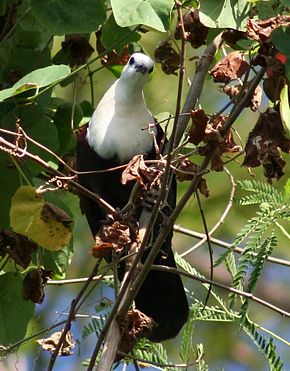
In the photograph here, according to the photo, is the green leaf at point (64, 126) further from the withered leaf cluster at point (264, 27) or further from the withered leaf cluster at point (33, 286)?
the withered leaf cluster at point (264, 27)

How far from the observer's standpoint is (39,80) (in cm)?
131

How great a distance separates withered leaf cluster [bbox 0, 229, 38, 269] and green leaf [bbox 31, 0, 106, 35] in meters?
0.28

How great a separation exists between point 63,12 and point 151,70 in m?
0.41

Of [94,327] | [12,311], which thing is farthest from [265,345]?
[12,311]

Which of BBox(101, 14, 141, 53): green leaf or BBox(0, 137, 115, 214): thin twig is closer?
BBox(0, 137, 115, 214): thin twig

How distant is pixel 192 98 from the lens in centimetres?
138

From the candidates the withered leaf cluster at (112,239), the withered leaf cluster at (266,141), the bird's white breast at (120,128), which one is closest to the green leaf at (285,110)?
the withered leaf cluster at (266,141)

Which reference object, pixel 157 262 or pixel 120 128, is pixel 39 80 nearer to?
pixel 120 128

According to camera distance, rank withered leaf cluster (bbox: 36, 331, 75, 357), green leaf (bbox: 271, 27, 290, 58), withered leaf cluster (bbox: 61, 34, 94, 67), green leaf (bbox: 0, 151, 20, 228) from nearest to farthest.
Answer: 1. green leaf (bbox: 271, 27, 290, 58)
2. withered leaf cluster (bbox: 36, 331, 75, 357)
3. green leaf (bbox: 0, 151, 20, 228)
4. withered leaf cluster (bbox: 61, 34, 94, 67)

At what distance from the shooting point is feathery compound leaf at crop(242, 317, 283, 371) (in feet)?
4.63

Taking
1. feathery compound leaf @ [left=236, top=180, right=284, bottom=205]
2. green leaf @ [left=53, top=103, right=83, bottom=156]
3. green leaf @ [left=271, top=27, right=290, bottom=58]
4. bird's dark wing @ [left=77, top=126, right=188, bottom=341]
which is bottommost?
bird's dark wing @ [left=77, top=126, right=188, bottom=341]

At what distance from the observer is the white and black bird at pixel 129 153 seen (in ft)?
5.70

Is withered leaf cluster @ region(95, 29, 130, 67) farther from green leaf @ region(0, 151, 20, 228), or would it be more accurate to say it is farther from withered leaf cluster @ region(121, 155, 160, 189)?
withered leaf cluster @ region(121, 155, 160, 189)

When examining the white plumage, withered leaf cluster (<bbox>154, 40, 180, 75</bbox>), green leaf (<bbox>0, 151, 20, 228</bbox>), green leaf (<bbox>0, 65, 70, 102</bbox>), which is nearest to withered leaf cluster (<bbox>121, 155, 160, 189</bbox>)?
green leaf (<bbox>0, 65, 70, 102</bbox>)
